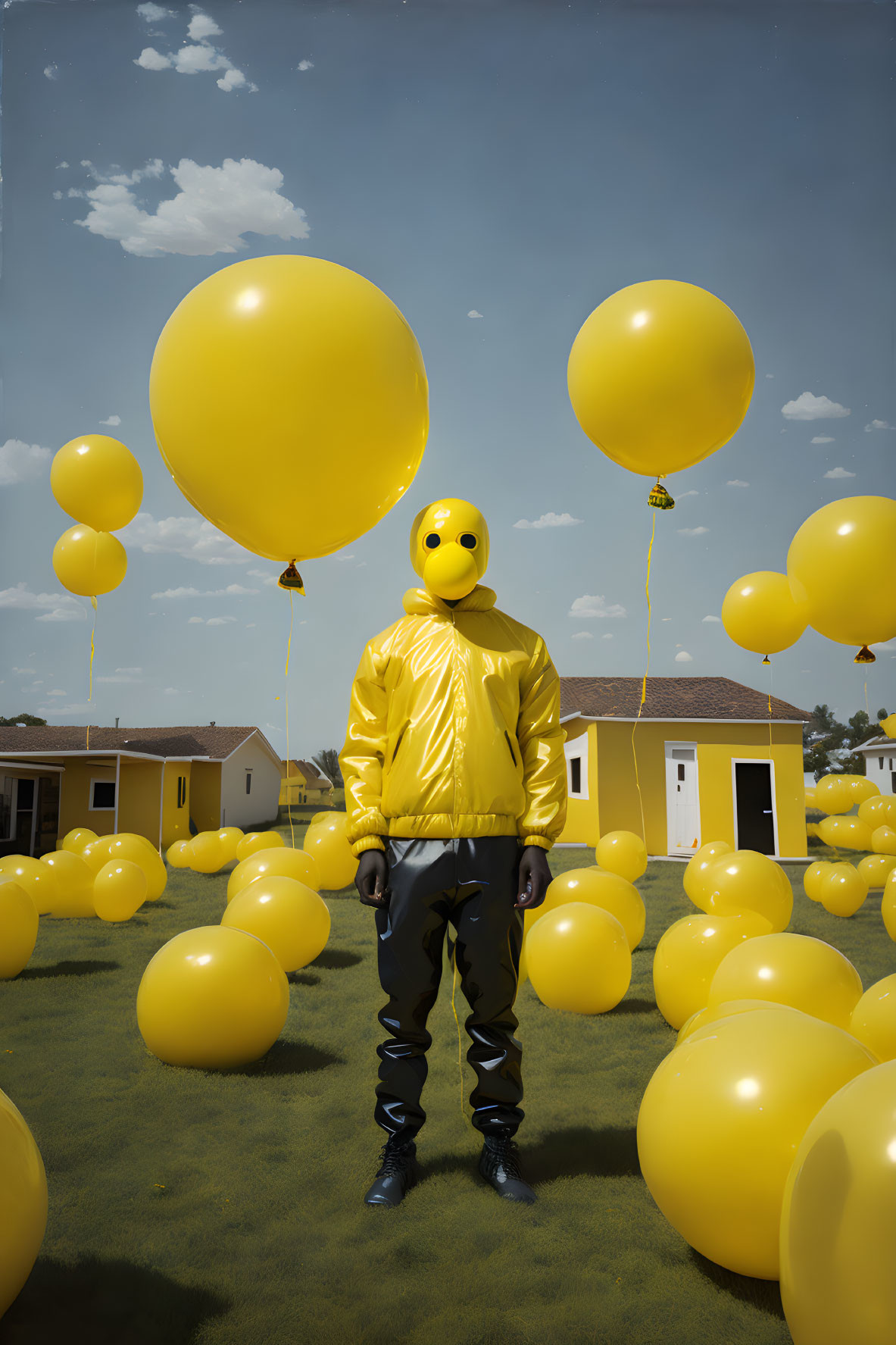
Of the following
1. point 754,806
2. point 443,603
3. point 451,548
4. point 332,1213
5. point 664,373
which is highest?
point 664,373

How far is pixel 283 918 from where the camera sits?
5.90 metres

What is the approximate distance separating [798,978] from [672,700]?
14.2 meters

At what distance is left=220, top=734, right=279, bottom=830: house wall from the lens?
75.2ft

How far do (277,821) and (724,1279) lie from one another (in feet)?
88.7

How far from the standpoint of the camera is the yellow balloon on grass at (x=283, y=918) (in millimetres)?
5879

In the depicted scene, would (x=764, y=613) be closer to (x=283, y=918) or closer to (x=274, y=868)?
(x=283, y=918)

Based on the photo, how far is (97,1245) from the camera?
2.54 meters

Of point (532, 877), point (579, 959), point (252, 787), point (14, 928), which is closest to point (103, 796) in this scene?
point (252, 787)

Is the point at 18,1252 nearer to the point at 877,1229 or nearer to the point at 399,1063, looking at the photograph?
the point at 399,1063

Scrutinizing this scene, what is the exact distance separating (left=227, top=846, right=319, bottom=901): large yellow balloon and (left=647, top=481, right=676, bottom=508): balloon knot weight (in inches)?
195

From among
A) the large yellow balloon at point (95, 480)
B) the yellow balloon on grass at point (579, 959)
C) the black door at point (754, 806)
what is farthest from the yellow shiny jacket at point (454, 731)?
the black door at point (754, 806)

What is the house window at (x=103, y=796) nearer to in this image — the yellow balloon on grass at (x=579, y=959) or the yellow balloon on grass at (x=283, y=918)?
the yellow balloon on grass at (x=283, y=918)

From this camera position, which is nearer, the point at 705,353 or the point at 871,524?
the point at 705,353

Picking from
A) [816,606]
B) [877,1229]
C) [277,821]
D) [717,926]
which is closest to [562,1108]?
[717,926]
